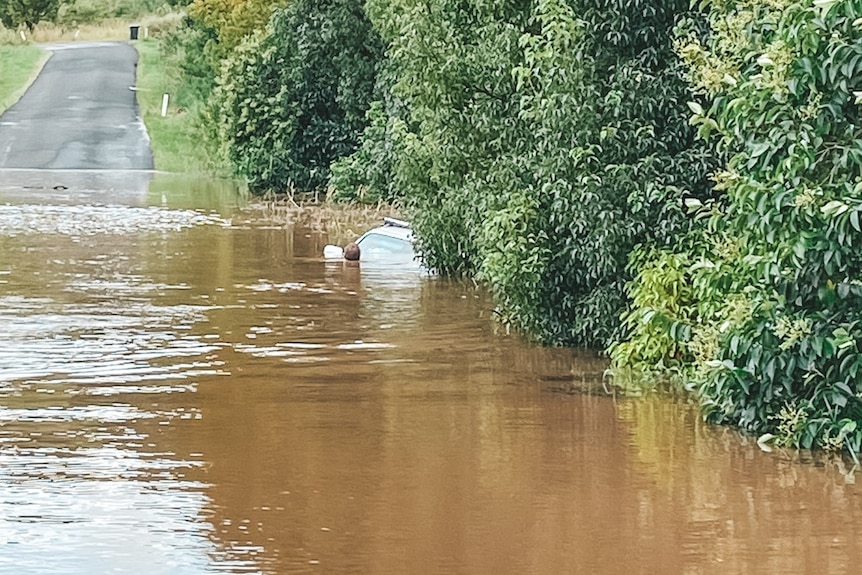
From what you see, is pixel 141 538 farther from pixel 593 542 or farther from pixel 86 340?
pixel 86 340

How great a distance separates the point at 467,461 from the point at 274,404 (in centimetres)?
240

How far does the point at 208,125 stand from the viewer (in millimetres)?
43312

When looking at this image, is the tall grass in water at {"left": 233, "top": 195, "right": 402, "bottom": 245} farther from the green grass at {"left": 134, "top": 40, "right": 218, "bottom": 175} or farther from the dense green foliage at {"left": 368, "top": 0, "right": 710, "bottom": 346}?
the green grass at {"left": 134, "top": 40, "right": 218, "bottom": 175}

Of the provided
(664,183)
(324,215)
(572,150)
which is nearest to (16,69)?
(324,215)

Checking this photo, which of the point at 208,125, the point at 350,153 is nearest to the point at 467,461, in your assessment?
the point at 350,153

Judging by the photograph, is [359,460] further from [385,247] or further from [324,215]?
[324,215]

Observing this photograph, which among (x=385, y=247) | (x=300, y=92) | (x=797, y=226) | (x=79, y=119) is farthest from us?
(x=79, y=119)

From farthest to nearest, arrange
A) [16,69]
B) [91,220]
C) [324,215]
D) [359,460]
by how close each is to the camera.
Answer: [16,69] → [324,215] → [91,220] → [359,460]

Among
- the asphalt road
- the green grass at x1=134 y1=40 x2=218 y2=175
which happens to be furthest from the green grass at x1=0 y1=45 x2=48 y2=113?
the green grass at x1=134 y1=40 x2=218 y2=175

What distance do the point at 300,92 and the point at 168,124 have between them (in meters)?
16.6

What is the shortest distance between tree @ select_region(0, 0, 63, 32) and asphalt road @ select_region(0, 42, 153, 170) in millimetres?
6014

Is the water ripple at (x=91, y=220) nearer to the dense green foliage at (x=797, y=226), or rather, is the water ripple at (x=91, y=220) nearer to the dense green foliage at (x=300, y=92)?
the dense green foliage at (x=300, y=92)

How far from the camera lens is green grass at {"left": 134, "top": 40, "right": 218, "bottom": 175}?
46156 mm

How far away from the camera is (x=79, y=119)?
170 feet
